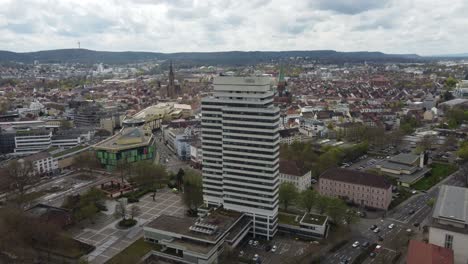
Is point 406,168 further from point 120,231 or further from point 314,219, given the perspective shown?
point 120,231

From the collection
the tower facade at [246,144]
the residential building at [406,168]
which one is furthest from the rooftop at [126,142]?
the residential building at [406,168]

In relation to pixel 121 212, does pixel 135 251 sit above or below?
below

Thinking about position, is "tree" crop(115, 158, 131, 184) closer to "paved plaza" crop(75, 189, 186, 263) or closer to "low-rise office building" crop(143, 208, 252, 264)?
"paved plaza" crop(75, 189, 186, 263)

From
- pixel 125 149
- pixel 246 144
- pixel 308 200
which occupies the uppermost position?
pixel 246 144

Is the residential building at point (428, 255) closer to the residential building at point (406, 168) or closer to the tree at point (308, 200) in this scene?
the tree at point (308, 200)

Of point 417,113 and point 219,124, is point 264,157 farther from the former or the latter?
point 417,113

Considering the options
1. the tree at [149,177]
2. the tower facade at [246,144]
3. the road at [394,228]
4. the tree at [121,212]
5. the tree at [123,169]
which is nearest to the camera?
the road at [394,228]

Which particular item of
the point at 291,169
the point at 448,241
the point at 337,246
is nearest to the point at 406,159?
the point at 291,169
